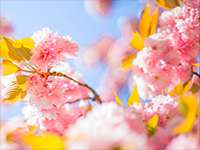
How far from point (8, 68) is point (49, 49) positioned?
0.41 ft

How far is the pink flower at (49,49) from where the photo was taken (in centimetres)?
132

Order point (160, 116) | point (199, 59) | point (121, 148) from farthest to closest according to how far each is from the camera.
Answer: point (199, 59)
point (160, 116)
point (121, 148)

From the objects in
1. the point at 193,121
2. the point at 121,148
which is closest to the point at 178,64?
the point at 193,121

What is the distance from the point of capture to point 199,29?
4.75 feet

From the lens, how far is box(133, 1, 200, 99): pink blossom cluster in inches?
55.8

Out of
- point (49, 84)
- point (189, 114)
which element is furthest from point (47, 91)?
point (189, 114)

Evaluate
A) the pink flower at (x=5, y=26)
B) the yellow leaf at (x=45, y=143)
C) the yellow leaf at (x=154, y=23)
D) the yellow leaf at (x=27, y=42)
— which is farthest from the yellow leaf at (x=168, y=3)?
the pink flower at (x=5, y=26)

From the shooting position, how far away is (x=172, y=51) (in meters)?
1.41

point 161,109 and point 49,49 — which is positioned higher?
point 49,49

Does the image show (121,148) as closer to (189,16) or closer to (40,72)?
(40,72)

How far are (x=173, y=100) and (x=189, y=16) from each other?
1.09 feet

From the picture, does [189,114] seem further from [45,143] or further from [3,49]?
[3,49]

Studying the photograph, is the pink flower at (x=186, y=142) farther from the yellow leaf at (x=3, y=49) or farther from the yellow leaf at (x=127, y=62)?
the yellow leaf at (x=127, y=62)

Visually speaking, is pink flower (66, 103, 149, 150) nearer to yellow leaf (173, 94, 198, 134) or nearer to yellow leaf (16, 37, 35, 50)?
yellow leaf (173, 94, 198, 134)
